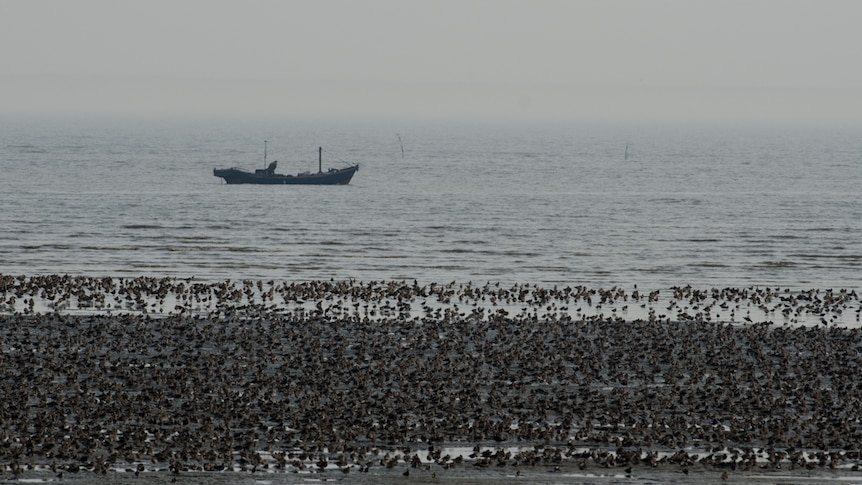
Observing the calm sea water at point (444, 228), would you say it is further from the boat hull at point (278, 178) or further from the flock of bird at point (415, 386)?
the flock of bird at point (415, 386)

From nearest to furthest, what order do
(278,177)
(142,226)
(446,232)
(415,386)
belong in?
(415,386) → (142,226) → (446,232) → (278,177)

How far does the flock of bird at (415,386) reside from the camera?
2219cm

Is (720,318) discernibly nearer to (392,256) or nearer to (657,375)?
(657,375)

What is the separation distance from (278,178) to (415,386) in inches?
4248

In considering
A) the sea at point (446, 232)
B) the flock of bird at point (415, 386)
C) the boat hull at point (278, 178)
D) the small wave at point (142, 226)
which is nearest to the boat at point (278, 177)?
the boat hull at point (278, 178)

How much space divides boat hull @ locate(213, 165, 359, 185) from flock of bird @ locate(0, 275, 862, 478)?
90.2 m

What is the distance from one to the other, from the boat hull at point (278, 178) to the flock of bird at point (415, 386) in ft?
296

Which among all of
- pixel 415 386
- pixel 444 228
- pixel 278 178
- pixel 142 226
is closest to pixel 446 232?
pixel 444 228

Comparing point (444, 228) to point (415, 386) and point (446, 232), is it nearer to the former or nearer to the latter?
point (446, 232)

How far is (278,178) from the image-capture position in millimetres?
133500

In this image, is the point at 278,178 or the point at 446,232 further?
the point at 278,178

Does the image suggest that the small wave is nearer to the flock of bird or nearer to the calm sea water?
the calm sea water

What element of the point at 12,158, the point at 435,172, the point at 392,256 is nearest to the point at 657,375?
the point at 392,256

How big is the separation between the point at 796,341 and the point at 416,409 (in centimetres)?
1438
